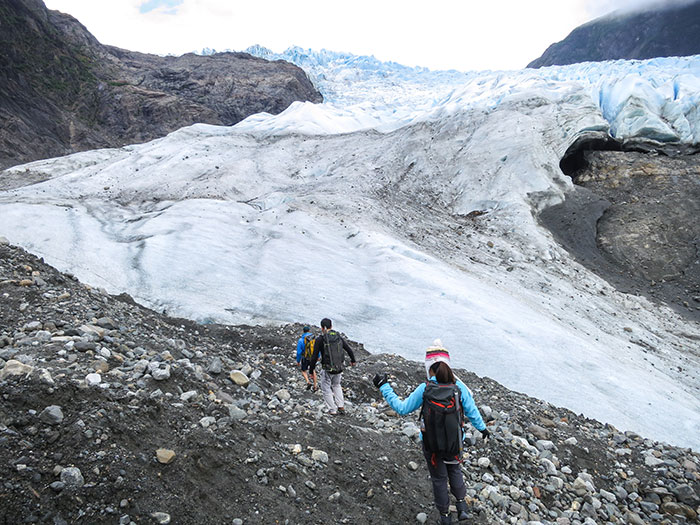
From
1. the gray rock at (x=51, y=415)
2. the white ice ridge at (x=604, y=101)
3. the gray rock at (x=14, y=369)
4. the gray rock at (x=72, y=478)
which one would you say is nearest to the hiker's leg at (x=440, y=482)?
the gray rock at (x=72, y=478)

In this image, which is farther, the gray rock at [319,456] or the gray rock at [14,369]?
the gray rock at [319,456]

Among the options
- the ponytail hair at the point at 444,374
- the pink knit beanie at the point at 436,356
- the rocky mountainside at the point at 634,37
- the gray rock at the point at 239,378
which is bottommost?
the gray rock at the point at 239,378

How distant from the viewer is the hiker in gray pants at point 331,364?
233 inches

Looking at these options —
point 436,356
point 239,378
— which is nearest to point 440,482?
point 436,356

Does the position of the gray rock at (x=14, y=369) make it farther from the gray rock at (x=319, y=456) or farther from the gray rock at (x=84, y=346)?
the gray rock at (x=319, y=456)

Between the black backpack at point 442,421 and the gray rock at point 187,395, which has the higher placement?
the black backpack at point 442,421

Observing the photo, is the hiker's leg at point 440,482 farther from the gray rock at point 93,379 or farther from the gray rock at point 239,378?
the gray rock at point 93,379

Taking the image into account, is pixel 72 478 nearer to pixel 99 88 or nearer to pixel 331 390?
pixel 331 390

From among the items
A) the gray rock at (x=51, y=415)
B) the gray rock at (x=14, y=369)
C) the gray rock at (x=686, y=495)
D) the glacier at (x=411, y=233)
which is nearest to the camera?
the gray rock at (x=51, y=415)

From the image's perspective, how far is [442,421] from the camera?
12.0 ft

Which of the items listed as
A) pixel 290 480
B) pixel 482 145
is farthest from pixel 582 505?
pixel 482 145

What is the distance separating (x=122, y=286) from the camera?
11.4m

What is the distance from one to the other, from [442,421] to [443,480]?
2.16 ft

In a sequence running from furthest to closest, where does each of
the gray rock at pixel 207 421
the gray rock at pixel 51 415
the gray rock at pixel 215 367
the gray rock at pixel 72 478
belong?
the gray rock at pixel 215 367 → the gray rock at pixel 207 421 → the gray rock at pixel 51 415 → the gray rock at pixel 72 478
